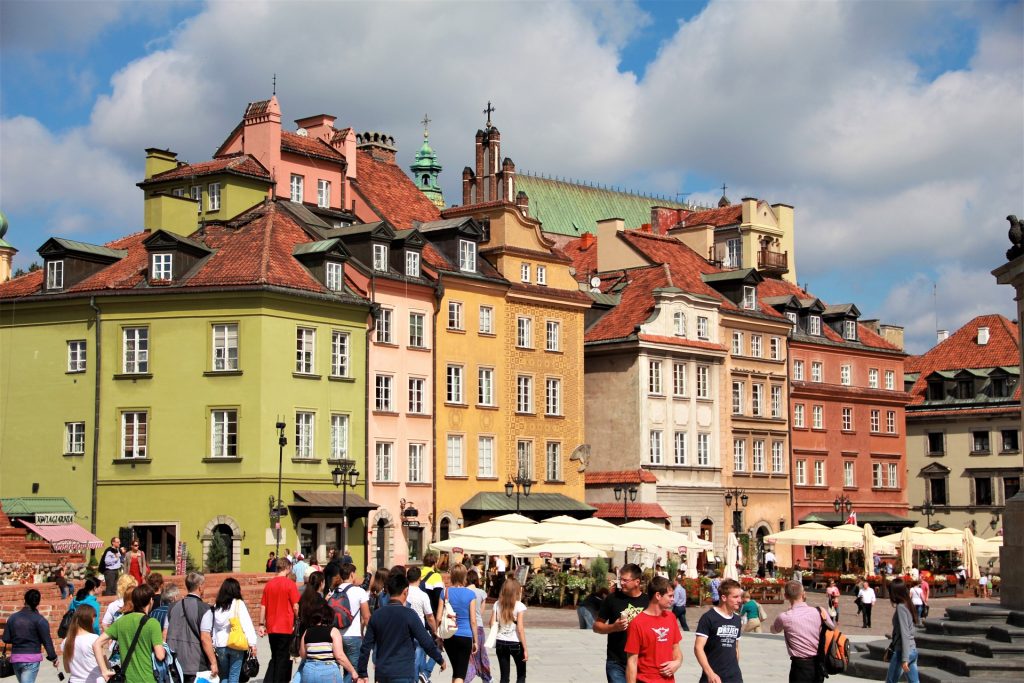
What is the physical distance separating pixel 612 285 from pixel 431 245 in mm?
13029

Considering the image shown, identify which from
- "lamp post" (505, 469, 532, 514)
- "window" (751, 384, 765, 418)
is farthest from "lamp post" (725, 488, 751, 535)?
"lamp post" (505, 469, 532, 514)

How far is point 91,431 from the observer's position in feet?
169

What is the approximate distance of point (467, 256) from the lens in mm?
59562

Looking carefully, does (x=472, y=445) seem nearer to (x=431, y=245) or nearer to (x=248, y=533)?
(x=431, y=245)

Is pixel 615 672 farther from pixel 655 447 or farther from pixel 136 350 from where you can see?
pixel 655 447

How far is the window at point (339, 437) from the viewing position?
53000 millimetres

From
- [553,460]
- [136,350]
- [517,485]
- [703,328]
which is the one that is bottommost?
[517,485]

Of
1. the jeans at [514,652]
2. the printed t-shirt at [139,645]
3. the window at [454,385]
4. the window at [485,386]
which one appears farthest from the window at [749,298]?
the printed t-shirt at [139,645]

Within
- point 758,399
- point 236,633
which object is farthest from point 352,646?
point 758,399

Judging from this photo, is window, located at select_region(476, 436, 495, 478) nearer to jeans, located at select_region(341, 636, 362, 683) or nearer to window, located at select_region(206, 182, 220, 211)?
window, located at select_region(206, 182, 220, 211)

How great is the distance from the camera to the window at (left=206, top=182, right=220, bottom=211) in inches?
2216

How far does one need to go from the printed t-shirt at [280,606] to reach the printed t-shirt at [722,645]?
20.8 feet

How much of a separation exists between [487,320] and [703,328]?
1246cm

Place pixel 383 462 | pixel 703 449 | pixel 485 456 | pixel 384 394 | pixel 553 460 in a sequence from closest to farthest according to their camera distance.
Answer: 1. pixel 383 462
2. pixel 384 394
3. pixel 485 456
4. pixel 553 460
5. pixel 703 449
